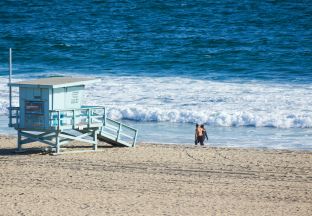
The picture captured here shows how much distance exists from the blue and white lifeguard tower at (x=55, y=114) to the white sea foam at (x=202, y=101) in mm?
7201

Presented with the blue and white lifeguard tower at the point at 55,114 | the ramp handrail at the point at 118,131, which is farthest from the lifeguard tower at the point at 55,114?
the ramp handrail at the point at 118,131

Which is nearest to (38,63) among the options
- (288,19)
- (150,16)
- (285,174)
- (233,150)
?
(150,16)

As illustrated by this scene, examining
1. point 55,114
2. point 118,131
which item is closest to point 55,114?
point 55,114

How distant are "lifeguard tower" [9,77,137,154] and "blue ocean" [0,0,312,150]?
3513mm

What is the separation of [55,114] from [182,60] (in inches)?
880

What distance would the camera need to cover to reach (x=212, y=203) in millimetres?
17656

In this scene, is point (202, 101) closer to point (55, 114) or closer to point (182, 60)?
point (182, 60)

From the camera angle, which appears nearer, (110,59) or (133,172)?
(133,172)

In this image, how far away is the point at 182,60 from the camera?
4400 centimetres

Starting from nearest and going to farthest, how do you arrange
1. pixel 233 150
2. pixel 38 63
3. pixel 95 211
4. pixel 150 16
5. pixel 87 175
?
pixel 95 211
pixel 87 175
pixel 233 150
pixel 38 63
pixel 150 16

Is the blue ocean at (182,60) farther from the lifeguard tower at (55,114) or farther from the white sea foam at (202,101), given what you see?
the lifeguard tower at (55,114)

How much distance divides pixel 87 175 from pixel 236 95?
1497 centimetres

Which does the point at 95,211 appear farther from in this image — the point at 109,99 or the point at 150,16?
the point at 150,16

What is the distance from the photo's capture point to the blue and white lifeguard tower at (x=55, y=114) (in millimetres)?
22141
